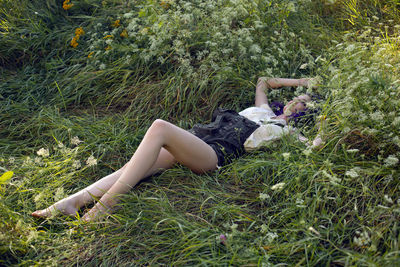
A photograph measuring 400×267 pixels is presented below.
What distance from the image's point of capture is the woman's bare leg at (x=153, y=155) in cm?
231

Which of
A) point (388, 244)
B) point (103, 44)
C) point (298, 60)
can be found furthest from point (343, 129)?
point (103, 44)

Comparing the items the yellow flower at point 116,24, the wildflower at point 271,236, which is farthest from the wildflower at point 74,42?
the wildflower at point 271,236

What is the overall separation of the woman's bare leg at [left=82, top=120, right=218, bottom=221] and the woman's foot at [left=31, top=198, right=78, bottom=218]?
0.13 meters

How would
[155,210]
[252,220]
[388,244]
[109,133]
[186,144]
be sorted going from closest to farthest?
[388,244], [252,220], [155,210], [186,144], [109,133]

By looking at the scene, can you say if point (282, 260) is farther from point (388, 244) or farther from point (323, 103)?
point (323, 103)

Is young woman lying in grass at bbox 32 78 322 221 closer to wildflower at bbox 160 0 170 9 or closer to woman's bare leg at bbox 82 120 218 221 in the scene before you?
woman's bare leg at bbox 82 120 218 221

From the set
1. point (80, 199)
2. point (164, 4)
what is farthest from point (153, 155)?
point (164, 4)

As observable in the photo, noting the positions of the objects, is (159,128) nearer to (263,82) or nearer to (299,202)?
(299,202)

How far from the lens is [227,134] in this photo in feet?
9.11

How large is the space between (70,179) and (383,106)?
213 centimetres

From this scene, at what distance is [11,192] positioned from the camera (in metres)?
2.55

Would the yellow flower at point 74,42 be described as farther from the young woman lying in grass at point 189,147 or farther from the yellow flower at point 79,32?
the young woman lying in grass at point 189,147

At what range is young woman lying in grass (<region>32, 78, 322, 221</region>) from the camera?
7.63 feet

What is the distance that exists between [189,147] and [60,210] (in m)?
0.88
